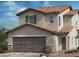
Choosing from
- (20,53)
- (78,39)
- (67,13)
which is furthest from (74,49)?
(20,53)

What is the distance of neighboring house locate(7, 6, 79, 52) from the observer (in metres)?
5.64

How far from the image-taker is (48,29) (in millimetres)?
5680

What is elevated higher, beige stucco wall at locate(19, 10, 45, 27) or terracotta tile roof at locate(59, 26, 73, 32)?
beige stucco wall at locate(19, 10, 45, 27)

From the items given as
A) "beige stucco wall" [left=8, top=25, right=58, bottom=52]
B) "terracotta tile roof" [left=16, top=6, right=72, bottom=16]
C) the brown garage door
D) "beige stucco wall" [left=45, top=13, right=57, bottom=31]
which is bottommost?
the brown garage door

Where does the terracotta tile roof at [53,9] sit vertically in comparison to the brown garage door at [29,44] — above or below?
above

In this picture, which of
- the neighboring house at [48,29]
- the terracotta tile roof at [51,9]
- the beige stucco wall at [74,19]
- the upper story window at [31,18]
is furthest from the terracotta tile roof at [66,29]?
the upper story window at [31,18]

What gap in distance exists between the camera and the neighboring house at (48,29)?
222 inches

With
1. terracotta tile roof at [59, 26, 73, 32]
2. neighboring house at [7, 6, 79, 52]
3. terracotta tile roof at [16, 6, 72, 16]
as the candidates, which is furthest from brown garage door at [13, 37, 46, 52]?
terracotta tile roof at [16, 6, 72, 16]

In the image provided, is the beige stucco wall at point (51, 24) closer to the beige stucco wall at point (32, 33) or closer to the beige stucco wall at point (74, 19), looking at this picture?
the beige stucco wall at point (32, 33)

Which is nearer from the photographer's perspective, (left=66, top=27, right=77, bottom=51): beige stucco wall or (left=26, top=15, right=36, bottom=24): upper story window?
(left=66, top=27, right=77, bottom=51): beige stucco wall

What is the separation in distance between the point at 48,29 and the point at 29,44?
0.54 metres

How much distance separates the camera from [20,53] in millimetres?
5785

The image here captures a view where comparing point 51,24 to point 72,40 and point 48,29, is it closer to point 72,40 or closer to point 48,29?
point 48,29

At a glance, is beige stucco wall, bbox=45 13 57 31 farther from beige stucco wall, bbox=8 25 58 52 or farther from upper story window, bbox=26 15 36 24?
upper story window, bbox=26 15 36 24
